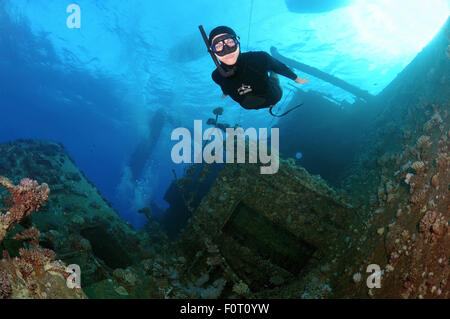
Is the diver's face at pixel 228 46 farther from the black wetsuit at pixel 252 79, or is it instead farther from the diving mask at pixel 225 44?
the black wetsuit at pixel 252 79

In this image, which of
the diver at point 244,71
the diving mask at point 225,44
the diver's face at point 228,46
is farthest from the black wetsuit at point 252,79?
the diving mask at point 225,44

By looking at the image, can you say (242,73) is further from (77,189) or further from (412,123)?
(77,189)

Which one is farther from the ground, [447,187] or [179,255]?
[447,187]

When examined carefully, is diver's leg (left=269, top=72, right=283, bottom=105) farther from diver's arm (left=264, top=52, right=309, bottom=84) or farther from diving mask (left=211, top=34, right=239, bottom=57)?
diving mask (left=211, top=34, right=239, bottom=57)

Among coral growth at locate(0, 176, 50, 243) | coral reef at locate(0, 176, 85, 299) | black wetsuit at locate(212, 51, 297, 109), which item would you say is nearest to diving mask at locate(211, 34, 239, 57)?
black wetsuit at locate(212, 51, 297, 109)

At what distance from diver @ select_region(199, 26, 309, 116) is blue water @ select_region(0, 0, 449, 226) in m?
10.8

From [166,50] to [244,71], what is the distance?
26405 millimetres

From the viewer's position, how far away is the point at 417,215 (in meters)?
3.72

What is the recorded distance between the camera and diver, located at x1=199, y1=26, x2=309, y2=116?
13.8ft

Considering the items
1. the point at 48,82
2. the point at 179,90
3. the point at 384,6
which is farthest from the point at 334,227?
the point at 48,82

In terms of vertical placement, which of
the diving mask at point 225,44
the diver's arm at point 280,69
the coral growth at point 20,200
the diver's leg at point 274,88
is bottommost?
the coral growth at point 20,200

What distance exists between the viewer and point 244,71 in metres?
4.48

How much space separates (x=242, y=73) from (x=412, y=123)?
4.82 m

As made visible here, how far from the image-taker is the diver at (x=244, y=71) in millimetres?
4195
